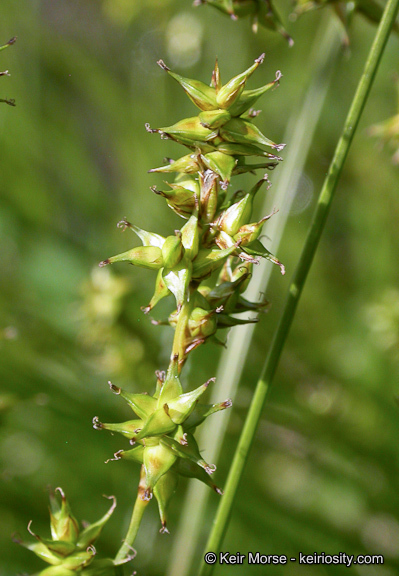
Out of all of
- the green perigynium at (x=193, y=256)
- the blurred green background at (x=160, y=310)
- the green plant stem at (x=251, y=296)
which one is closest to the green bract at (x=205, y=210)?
the green perigynium at (x=193, y=256)

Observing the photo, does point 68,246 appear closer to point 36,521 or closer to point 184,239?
point 36,521

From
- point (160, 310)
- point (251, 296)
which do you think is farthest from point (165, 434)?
point (160, 310)

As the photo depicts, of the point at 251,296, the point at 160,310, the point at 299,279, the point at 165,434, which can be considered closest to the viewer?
the point at 165,434

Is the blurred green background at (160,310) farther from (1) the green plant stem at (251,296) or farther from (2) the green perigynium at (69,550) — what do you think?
(2) the green perigynium at (69,550)

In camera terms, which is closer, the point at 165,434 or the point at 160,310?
the point at 165,434

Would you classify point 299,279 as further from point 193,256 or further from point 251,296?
point 251,296
